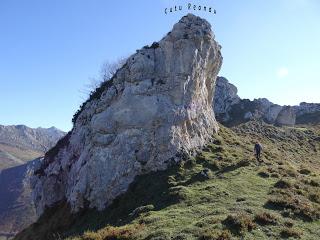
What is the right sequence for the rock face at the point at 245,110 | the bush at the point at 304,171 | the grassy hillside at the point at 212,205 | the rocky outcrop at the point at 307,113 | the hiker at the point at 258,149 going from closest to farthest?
1. the grassy hillside at the point at 212,205
2. the bush at the point at 304,171
3. the hiker at the point at 258,149
4. the rock face at the point at 245,110
5. the rocky outcrop at the point at 307,113

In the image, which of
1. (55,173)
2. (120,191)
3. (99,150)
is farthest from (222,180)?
(55,173)

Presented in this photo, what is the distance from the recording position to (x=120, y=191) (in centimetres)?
4175

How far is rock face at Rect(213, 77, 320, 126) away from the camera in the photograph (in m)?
103

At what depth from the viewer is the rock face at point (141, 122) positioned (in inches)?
1722

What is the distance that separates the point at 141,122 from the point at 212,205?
1604 centimetres

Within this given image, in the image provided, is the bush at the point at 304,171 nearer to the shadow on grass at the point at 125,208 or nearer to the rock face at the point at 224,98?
the shadow on grass at the point at 125,208

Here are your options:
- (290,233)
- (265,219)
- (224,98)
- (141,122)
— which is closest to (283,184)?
(265,219)

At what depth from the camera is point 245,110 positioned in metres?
110

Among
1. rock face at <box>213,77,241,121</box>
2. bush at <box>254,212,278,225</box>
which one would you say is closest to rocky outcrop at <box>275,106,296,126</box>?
rock face at <box>213,77,241,121</box>

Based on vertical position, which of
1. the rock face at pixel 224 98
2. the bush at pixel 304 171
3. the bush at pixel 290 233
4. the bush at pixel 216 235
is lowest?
the bush at pixel 290 233

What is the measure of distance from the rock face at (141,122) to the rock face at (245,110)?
44.4m

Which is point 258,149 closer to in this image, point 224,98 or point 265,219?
point 265,219

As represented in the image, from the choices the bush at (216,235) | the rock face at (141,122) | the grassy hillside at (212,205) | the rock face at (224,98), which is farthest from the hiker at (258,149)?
the rock face at (224,98)

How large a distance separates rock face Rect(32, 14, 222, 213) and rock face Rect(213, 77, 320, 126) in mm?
44361
